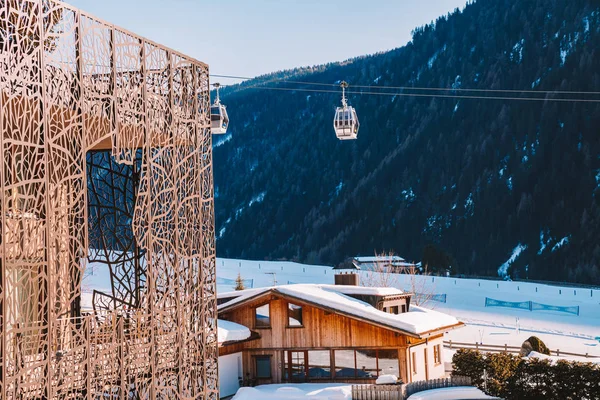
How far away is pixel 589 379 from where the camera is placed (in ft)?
72.2

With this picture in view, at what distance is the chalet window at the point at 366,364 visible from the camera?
24453 millimetres

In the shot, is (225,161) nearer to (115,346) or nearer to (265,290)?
(265,290)

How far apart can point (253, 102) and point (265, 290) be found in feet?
462

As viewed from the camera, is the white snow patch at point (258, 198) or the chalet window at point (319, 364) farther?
the white snow patch at point (258, 198)

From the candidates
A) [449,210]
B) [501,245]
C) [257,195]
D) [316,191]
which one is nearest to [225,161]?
[257,195]

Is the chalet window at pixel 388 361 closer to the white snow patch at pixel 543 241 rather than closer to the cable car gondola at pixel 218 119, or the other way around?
the cable car gondola at pixel 218 119

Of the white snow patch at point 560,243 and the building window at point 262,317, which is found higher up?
the building window at point 262,317

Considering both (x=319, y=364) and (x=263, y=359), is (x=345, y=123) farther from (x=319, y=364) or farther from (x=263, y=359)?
(x=263, y=359)

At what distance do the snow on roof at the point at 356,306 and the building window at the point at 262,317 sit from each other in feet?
2.31

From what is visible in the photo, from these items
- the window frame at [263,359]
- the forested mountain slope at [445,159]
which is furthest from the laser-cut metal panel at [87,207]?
the forested mountain slope at [445,159]

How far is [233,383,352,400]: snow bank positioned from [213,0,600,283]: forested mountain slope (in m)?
75.9

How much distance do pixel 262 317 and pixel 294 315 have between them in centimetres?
103

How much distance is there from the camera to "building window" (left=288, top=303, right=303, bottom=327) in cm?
2516

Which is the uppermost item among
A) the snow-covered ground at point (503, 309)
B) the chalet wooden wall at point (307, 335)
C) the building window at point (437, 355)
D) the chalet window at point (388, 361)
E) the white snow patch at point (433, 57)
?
the white snow patch at point (433, 57)
